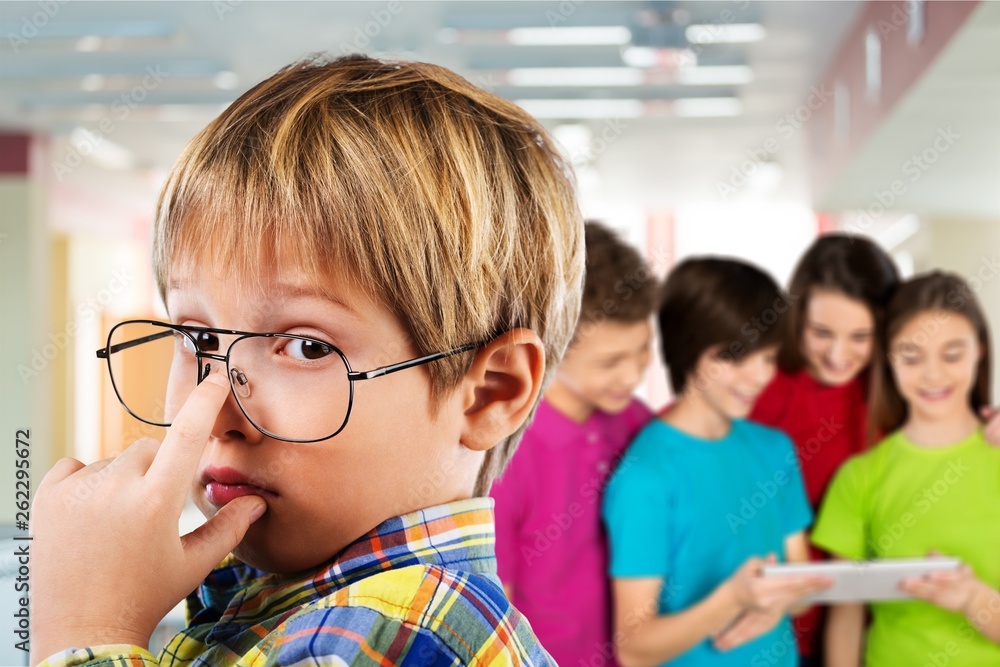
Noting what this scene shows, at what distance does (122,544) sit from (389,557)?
0.14m

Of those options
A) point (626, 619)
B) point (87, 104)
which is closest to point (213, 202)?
point (626, 619)

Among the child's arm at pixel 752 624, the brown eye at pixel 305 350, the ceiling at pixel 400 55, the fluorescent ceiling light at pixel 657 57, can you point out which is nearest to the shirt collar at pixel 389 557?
the brown eye at pixel 305 350

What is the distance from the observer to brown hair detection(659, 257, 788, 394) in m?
1.91

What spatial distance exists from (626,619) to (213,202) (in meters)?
1.31

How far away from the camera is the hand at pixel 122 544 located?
48 centimetres

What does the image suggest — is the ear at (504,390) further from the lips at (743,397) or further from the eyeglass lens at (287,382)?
the lips at (743,397)

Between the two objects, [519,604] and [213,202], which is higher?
[213,202]

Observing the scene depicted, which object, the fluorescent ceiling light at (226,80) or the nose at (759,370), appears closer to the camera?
the nose at (759,370)

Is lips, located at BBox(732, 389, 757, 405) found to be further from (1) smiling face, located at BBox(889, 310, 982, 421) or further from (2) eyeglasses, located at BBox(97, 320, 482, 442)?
(2) eyeglasses, located at BBox(97, 320, 482, 442)

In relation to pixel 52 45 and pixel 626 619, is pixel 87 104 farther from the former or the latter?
pixel 626 619

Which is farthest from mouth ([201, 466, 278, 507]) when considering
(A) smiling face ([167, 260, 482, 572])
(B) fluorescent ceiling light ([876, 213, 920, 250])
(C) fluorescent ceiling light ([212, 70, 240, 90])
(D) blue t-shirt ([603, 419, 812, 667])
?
(B) fluorescent ceiling light ([876, 213, 920, 250])

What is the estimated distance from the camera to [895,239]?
19.1 ft

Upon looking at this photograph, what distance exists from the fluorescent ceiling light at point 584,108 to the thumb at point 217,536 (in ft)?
13.6

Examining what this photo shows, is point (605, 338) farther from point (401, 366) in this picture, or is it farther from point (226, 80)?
point (226, 80)
